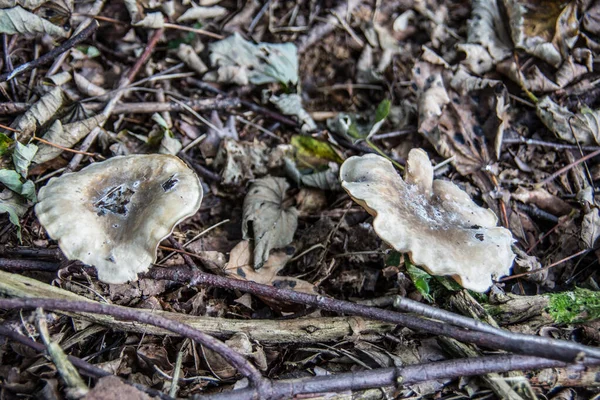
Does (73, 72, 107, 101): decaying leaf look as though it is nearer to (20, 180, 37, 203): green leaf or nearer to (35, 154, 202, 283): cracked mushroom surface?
(20, 180, 37, 203): green leaf

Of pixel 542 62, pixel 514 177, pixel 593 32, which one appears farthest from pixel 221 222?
pixel 593 32

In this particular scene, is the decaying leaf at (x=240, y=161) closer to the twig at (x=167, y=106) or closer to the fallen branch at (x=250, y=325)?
the twig at (x=167, y=106)

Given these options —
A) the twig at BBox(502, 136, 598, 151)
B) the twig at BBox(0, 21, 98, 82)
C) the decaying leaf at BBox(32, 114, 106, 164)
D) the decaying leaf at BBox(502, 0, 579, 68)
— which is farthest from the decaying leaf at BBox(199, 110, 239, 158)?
the decaying leaf at BBox(502, 0, 579, 68)

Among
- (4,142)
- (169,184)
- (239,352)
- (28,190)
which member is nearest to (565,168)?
(239,352)

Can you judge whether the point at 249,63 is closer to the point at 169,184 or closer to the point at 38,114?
the point at 38,114

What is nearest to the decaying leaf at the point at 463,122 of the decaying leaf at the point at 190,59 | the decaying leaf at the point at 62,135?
the decaying leaf at the point at 190,59

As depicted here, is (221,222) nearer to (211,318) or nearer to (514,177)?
(211,318)
